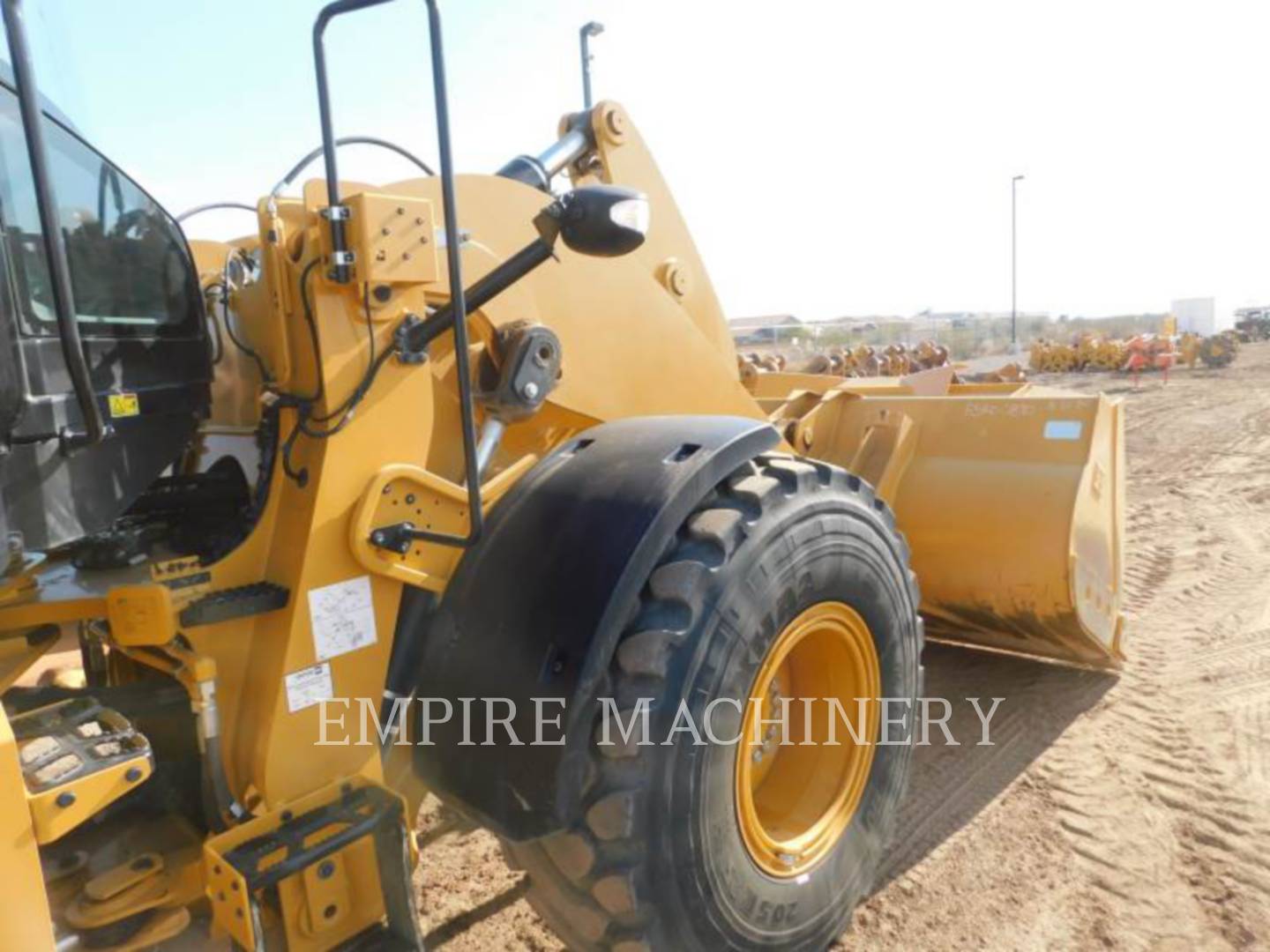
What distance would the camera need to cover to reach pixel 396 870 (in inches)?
79.0

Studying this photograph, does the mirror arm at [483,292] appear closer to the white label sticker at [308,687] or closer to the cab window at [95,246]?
the cab window at [95,246]

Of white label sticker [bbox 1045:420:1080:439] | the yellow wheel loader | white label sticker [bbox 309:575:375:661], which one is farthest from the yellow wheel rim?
white label sticker [bbox 1045:420:1080:439]

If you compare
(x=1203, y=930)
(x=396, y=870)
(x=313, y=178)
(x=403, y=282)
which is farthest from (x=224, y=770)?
(x=1203, y=930)

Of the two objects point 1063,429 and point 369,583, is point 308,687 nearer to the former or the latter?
point 369,583

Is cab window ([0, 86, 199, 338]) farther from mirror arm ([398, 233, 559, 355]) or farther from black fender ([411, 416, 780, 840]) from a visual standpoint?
black fender ([411, 416, 780, 840])

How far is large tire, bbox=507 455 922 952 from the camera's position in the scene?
201 centimetres

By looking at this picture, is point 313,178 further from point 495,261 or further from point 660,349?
point 660,349

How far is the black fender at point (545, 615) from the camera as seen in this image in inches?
78.6

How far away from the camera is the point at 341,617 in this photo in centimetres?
208

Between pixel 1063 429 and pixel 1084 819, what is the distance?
66.8 inches

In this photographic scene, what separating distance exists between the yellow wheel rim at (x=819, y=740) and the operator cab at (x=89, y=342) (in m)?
1.74

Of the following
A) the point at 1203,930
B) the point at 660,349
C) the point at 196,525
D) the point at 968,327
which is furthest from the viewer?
the point at 968,327

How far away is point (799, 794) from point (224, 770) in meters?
1.64

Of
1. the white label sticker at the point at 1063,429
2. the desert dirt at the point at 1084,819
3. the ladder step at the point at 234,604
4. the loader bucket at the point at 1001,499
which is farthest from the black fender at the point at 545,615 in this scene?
the white label sticker at the point at 1063,429
